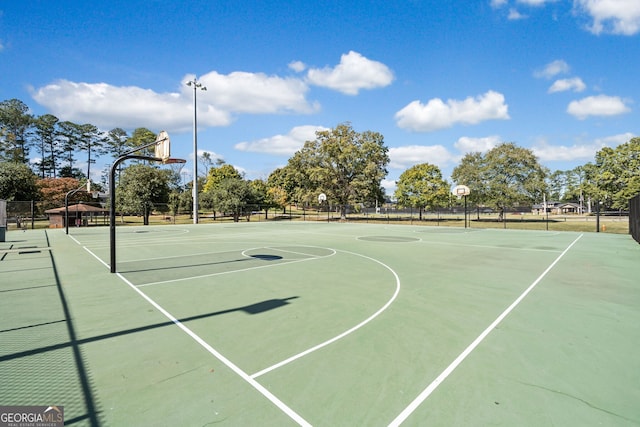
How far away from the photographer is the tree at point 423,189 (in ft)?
134

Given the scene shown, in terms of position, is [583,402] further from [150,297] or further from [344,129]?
[344,129]

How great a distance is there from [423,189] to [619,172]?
64.6ft

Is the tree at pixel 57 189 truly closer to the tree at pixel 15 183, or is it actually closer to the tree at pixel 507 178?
the tree at pixel 15 183

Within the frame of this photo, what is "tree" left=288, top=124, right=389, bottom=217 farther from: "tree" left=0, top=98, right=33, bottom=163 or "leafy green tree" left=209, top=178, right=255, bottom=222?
"tree" left=0, top=98, right=33, bottom=163

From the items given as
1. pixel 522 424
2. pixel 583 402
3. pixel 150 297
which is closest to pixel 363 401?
pixel 522 424

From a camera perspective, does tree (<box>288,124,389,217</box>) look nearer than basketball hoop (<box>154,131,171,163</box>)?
No

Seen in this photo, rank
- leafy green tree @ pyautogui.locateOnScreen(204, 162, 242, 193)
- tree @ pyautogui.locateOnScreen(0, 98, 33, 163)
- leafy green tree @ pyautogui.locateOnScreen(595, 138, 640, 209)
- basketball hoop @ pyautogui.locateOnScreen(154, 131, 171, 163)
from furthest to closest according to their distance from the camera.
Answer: leafy green tree @ pyautogui.locateOnScreen(204, 162, 242, 193) → tree @ pyautogui.locateOnScreen(0, 98, 33, 163) → leafy green tree @ pyautogui.locateOnScreen(595, 138, 640, 209) → basketball hoop @ pyautogui.locateOnScreen(154, 131, 171, 163)

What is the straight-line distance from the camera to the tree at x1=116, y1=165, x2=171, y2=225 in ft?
117

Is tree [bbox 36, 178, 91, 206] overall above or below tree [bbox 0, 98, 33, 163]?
below

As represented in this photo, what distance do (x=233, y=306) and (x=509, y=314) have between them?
5100 mm

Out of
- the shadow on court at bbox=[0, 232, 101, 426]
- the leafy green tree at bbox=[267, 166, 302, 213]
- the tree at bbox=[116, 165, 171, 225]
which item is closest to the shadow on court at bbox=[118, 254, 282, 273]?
the shadow on court at bbox=[0, 232, 101, 426]

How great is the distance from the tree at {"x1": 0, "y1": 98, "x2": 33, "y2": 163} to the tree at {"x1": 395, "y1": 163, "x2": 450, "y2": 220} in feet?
199

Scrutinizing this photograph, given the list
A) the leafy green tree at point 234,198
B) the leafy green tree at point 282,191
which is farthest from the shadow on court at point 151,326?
the leafy green tree at point 282,191

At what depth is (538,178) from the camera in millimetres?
36969
